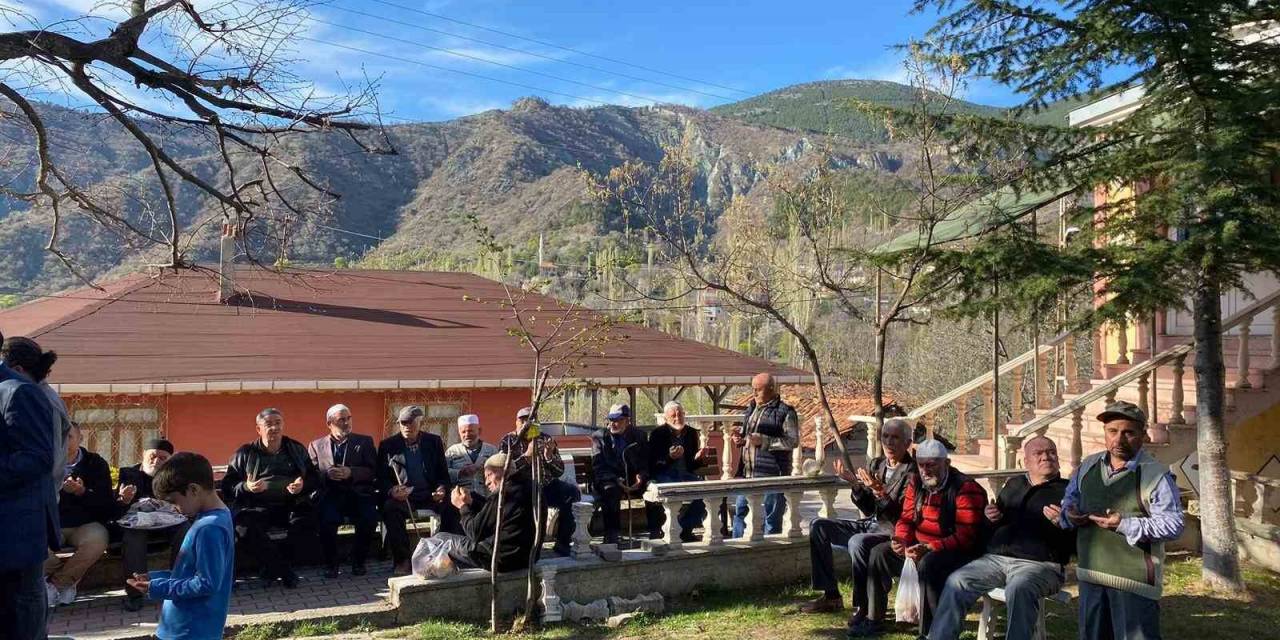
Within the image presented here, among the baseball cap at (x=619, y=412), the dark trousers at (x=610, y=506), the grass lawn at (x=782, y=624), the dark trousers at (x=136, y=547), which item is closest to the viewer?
the grass lawn at (x=782, y=624)

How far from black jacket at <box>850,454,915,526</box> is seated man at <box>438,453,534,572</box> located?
8.01 feet

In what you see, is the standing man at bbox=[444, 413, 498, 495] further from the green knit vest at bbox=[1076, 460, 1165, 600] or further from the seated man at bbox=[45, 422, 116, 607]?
the green knit vest at bbox=[1076, 460, 1165, 600]

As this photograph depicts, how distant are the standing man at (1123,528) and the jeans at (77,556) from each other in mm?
6532

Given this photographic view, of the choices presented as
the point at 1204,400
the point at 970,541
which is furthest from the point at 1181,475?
the point at 970,541

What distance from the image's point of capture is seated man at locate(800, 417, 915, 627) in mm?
6863

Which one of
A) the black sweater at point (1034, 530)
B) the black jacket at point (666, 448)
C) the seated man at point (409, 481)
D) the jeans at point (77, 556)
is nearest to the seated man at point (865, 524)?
the black sweater at point (1034, 530)

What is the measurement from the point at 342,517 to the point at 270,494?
30.3 inches

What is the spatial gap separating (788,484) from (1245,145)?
4.19 metres

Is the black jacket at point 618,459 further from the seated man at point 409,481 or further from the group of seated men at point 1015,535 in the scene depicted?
the group of seated men at point 1015,535

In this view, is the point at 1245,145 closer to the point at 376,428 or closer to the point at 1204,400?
the point at 1204,400

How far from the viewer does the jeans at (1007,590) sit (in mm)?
5832

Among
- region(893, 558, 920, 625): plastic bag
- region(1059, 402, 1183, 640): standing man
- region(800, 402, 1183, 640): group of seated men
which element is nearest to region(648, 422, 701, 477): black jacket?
region(800, 402, 1183, 640): group of seated men

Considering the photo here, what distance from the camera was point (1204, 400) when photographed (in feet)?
25.6

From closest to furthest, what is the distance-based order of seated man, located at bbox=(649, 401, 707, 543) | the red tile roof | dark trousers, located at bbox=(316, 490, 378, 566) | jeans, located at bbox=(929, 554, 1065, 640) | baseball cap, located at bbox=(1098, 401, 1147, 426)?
baseball cap, located at bbox=(1098, 401, 1147, 426) → jeans, located at bbox=(929, 554, 1065, 640) → dark trousers, located at bbox=(316, 490, 378, 566) → seated man, located at bbox=(649, 401, 707, 543) → the red tile roof
